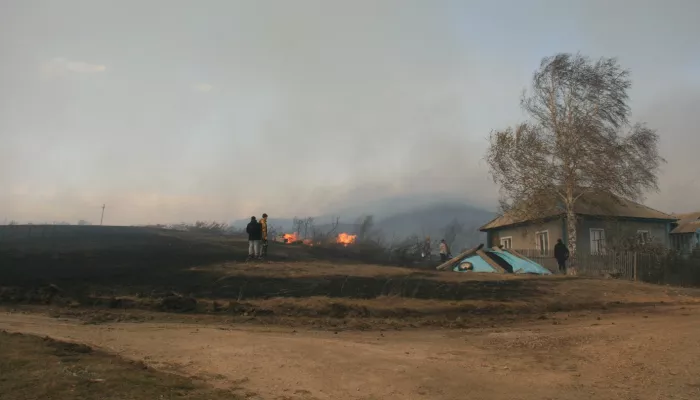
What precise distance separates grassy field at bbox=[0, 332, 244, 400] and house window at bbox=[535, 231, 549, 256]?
28.2 m

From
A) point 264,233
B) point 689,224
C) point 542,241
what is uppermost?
point 689,224

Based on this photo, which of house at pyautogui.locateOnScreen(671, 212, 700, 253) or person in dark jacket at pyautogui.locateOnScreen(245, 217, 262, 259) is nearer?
person in dark jacket at pyautogui.locateOnScreen(245, 217, 262, 259)

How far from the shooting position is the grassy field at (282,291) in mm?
12648

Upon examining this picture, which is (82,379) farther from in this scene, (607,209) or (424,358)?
(607,209)

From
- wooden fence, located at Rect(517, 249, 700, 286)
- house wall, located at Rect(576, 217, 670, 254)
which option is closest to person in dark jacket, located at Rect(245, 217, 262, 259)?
wooden fence, located at Rect(517, 249, 700, 286)

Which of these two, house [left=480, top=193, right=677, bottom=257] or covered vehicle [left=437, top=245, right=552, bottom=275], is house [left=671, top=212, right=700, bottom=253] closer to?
house [left=480, top=193, right=677, bottom=257]

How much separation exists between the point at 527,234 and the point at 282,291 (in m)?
23.2

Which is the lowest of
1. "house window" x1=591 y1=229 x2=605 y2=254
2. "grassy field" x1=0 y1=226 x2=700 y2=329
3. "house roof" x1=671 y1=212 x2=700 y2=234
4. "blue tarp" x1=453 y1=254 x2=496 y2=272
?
"grassy field" x1=0 y1=226 x2=700 y2=329

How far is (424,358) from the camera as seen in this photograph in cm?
801

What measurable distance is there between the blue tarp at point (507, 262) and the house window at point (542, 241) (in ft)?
19.8

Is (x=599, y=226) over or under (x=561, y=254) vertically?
over

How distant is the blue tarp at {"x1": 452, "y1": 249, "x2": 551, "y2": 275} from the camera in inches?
955

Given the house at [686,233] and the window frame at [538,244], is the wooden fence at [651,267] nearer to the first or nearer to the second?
the window frame at [538,244]

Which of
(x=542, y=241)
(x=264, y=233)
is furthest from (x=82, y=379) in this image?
(x=542, y=241)
